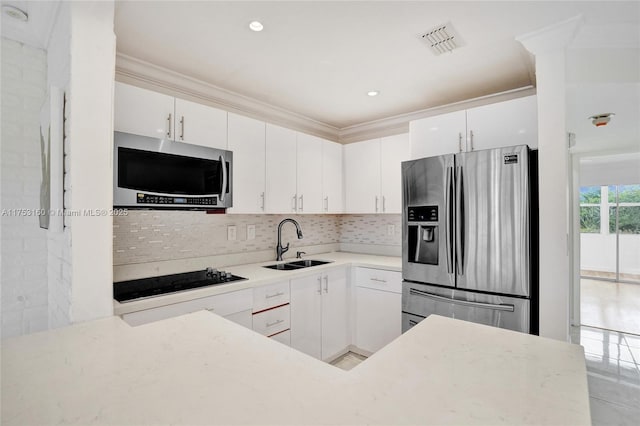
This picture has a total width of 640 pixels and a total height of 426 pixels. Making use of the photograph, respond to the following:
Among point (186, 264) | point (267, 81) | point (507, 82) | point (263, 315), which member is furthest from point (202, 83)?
point (507, 82)

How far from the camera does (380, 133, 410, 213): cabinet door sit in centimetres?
306

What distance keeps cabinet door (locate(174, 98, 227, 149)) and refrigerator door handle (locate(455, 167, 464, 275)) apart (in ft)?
5.59

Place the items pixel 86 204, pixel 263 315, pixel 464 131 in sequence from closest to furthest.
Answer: pixel 86 204
pixel 263 315
pixel 464 131

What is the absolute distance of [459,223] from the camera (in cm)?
216

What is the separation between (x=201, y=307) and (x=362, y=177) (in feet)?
6.73

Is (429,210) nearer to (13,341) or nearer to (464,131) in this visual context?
(464,131)

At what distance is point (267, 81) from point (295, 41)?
656 millimetres

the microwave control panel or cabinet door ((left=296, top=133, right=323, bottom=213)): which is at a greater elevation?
cabinet door ((left=296, top=133, right=323, bottom=213))

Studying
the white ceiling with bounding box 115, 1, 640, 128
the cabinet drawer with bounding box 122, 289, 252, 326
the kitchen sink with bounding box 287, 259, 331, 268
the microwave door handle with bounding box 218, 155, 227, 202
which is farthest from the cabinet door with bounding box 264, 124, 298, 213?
the cabinet drawer with bounding box 122, 289, 252, 326

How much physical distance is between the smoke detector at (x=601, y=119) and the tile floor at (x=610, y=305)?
7.76 feet

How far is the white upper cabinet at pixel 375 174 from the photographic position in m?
3.08

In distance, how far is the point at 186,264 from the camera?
2.50 meters

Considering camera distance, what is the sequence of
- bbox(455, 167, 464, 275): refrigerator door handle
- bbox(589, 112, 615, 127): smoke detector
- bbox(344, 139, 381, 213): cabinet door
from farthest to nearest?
bbox(344, 139, 381, 213): cabinet door → bbox(589, 112, 615, 127): smoke detector → bbox(455, 167, 464, 275): refrigerator door handle

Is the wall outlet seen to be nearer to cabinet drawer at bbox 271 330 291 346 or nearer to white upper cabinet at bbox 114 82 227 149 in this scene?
white upper cabinet at bbox 114 82 227 149
